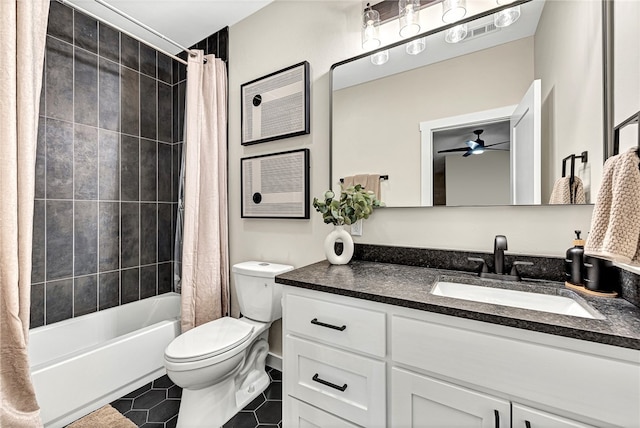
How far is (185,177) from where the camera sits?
6.74 feet

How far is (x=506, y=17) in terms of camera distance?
1229 millimetres

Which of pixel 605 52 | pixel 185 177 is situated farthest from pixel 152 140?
pixel 605 52

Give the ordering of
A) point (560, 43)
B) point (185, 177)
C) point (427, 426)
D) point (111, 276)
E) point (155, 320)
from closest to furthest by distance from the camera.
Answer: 1. point (427, 426)
2. point (560, 43)
3. point (185, 177)
4. point (111, 276)
5. point (155, 320)

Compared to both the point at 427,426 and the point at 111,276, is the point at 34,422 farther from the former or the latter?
the point at 427,426

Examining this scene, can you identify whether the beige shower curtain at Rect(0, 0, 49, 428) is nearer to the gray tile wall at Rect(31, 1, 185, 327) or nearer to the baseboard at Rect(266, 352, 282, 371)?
the gray tile wall at Rect(31, 1, 185, 327)

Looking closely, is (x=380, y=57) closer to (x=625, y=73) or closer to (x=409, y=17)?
(x=409, y=17)

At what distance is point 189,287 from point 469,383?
1783 millimetres

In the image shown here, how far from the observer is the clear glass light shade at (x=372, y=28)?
154cm

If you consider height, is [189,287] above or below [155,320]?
above

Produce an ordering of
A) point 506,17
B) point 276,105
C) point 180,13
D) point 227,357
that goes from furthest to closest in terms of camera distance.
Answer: point 180,13
point 276,105
point 227,357
point 506,17

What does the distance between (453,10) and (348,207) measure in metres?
1.05

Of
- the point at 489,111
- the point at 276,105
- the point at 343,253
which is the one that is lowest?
the point at 343,253

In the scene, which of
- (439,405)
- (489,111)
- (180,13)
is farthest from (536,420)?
(180,13)

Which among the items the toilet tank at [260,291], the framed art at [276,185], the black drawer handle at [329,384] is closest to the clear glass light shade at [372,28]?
the framed art at [276,185]
